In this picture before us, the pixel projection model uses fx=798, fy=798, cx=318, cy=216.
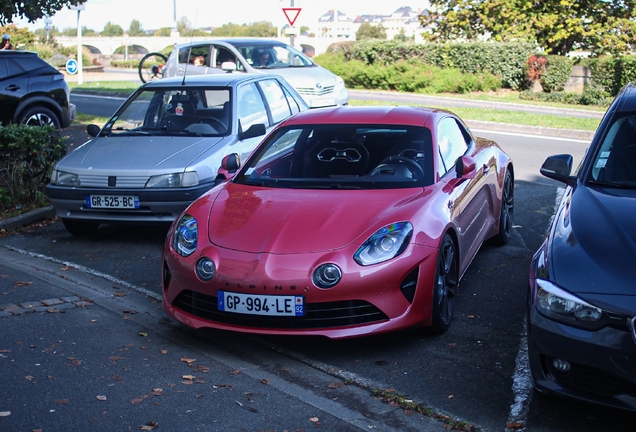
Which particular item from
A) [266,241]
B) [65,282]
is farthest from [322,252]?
[65,282]

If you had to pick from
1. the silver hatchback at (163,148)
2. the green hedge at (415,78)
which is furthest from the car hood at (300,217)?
the green hedge at (415,78)

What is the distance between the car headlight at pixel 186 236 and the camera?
507cm

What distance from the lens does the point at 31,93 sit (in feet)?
44.8

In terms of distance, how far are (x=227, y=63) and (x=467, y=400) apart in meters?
14.0

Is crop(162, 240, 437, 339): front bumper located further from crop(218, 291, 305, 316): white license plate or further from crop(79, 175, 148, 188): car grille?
crop(79, 175, 148, 188): car grille

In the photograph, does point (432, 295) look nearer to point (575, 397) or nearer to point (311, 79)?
point (575, 397)

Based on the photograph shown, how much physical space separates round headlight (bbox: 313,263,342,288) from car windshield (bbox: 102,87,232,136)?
402 cm

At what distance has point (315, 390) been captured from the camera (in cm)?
437

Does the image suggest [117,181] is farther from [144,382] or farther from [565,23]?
[565,23]

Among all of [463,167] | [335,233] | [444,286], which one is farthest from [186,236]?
[463,167]

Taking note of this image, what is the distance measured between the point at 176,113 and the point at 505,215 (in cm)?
367

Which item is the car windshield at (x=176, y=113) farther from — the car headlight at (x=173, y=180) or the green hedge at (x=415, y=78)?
the green hedge at (x=415, y=78)

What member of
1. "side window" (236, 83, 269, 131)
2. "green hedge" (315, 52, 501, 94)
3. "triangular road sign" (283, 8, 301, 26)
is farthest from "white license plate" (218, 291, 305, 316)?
"green hedge" (315, 52, 501, 94)

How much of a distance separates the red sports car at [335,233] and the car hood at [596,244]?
0.93 meters
